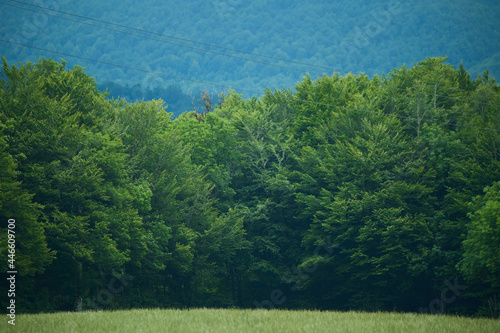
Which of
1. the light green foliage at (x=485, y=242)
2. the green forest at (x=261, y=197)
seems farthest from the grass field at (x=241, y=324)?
the light green foliage at (x=485, y=242)

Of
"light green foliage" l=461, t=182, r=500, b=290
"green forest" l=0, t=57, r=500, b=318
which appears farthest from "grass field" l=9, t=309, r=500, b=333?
"light green foliage" l=461, t=182, r=500, b=290

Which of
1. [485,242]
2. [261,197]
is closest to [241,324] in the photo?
[485,242]

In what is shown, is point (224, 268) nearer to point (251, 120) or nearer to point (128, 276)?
point (128, 276)

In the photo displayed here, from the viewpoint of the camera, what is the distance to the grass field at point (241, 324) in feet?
41.0

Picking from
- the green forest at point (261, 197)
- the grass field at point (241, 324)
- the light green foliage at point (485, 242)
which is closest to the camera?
the grass field at point (241, 324)

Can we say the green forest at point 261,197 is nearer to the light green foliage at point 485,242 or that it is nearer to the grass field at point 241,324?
the light green foliage at point 485,242

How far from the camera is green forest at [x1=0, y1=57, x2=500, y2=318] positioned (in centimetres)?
2777

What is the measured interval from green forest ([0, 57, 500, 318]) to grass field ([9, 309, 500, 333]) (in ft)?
35.3

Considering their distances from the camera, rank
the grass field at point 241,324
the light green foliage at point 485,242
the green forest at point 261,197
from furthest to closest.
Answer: the green forest at point 261,197
the light green foliage at point 485,242
the grass field at point 241,324

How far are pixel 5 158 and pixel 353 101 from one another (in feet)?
88.3

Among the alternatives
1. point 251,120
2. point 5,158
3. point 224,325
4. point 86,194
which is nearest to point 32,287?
point 86,194

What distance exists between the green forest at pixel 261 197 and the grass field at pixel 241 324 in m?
10.8

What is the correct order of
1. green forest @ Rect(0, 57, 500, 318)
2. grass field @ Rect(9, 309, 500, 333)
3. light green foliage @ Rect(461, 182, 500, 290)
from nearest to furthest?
grass field @ Rect(9, 309, 500, 333) < light green foliage @ Rect(461, 182, 500, 290) < green forest @ Rect(0, 57, 500, 318)

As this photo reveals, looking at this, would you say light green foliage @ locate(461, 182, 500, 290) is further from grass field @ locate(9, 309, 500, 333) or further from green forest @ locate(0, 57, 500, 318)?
grass field @ locate(9, 309, 500, 333)
